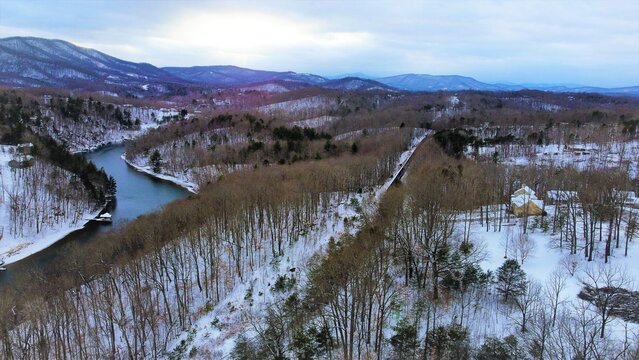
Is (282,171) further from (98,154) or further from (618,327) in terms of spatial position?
(98,154)

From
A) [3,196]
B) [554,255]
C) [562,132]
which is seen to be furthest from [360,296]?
[562,132]

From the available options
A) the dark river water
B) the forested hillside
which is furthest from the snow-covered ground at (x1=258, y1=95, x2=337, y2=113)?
the forested hillside

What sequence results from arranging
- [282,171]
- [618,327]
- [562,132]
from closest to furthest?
[618,327] < [282,171] < [562,132]

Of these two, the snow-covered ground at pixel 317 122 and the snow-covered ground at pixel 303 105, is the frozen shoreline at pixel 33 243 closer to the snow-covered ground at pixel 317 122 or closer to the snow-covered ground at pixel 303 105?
the snow-covered ground at pixel 317 122

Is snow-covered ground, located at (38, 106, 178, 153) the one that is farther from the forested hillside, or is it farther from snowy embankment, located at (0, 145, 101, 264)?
the forested hillside

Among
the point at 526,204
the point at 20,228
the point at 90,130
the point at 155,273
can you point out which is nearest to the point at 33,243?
the point at 20,228

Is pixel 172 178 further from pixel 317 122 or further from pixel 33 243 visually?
pixel 317 122
